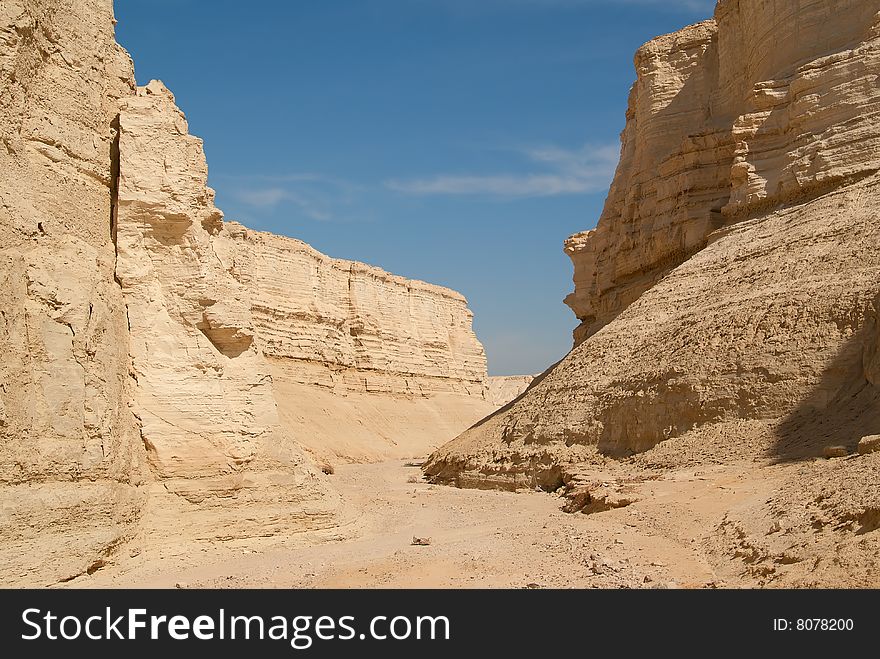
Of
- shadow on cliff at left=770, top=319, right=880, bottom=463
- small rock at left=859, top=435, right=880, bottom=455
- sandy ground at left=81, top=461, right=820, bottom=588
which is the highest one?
shadow on cliff at left=770, top=319, right=880, bottom=463

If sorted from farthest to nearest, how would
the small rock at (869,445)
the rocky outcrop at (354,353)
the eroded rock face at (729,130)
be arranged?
the rocky outcrop at (354,353), the eroded rock face at (729,130), the small rock at (869,445)

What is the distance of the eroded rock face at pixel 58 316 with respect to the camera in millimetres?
8789

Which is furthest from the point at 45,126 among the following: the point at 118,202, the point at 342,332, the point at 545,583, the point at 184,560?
the point at 342,332

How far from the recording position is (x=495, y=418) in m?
26.1

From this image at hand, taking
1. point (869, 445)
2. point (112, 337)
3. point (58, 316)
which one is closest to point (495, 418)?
point (869, 445)

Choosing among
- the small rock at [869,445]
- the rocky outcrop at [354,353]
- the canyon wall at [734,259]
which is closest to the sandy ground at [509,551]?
the small rock at [869,445]

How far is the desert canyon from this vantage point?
9328 millimetres

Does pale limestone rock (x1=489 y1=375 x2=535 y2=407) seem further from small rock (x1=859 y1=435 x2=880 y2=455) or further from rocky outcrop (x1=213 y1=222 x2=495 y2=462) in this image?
small rock (x1=859 y1=435 x2=880 y2=455)

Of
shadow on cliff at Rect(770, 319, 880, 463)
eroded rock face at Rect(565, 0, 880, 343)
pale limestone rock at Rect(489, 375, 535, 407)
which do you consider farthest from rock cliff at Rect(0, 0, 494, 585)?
pale limestone rock at Rect(489, 375, 535, 407)

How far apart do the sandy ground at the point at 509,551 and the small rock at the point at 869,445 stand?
4.70 feet

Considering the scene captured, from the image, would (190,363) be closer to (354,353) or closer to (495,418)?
(495,418)

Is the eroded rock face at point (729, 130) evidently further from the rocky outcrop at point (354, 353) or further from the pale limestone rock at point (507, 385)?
the pale limestone rock at point (507, 385)

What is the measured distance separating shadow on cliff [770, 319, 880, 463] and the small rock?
1.38m

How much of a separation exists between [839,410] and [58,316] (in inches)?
492
